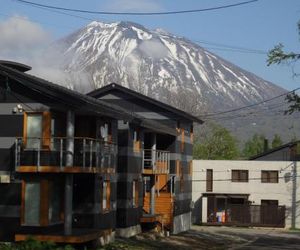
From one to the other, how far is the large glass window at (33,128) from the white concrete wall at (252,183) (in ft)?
124

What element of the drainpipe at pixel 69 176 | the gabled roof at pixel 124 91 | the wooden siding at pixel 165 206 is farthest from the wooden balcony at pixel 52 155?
the wooden siding at pixel 165 206

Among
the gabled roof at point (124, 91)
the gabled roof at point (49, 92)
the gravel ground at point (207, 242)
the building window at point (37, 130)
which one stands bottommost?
the gravel ground at point (207, 242)

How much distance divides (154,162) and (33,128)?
14295mm

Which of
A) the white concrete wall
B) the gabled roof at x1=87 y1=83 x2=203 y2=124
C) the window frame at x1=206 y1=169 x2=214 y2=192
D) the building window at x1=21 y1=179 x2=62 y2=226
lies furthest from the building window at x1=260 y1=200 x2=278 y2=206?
the building window at x1=21 y1=179 x2=62 y2=226

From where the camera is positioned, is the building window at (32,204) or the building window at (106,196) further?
the building window at (106,196)

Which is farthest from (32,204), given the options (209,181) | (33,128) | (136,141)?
(209,181)

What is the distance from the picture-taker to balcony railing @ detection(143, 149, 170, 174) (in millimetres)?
41750

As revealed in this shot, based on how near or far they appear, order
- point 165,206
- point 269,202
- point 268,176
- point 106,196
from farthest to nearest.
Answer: point 268,176 → point 269,202 → point 165,206 → point 106,196

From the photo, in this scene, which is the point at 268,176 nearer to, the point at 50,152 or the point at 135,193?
the point at 135,193

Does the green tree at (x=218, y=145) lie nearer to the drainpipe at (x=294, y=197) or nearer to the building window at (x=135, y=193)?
the drainpipe at (x=294, y=197)

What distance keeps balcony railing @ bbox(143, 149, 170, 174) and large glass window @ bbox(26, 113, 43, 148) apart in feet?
43.8

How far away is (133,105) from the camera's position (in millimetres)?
47750

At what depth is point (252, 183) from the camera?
64.5 metres

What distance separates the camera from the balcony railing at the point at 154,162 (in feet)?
137
